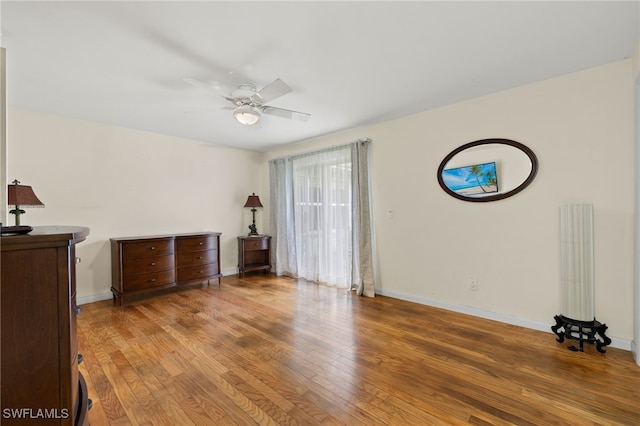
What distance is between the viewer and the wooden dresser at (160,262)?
3.55 m

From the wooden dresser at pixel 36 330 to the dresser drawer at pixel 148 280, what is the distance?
286 centimetres

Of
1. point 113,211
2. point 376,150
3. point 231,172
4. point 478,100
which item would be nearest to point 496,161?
point 478,100

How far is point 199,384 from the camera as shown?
1887 millimetres

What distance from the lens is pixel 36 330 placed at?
39.8 inches

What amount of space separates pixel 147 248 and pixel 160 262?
0.87 ft

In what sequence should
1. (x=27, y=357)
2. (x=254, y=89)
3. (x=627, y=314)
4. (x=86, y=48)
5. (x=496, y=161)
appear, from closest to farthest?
(x=27, y=357), (x=86, y=48), (x=627, y=314), (x=254, y=89), (x=496, y=161)

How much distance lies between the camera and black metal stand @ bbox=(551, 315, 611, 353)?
2268 millimetres

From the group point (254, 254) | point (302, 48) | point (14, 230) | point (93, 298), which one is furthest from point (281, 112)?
point (93, 298)

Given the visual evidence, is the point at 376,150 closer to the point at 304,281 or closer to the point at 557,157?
the point at 557,157

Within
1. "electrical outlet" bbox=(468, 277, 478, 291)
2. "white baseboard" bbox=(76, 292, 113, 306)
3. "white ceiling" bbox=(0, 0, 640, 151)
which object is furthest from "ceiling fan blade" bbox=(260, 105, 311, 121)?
"white baseboard" bbox=(76, 292, 113, 306)

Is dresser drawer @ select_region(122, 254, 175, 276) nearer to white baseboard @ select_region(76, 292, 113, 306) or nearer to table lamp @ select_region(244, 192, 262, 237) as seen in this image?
white baseboard @ select_region(76, 292, 113, 306)

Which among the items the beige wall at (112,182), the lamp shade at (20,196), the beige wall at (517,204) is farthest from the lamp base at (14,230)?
the beige wall at (517,204)

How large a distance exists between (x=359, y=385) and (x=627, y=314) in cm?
232

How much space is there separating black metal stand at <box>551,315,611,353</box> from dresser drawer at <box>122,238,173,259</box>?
4.54 m
